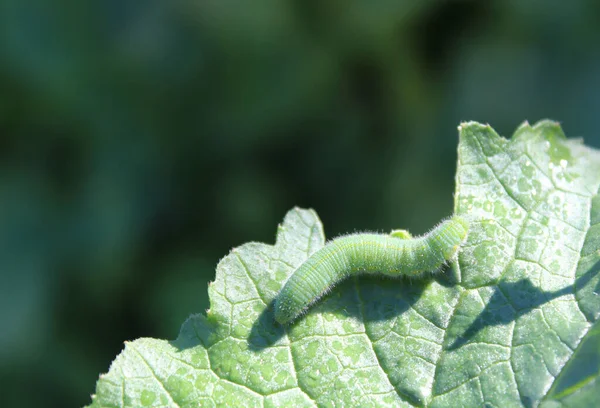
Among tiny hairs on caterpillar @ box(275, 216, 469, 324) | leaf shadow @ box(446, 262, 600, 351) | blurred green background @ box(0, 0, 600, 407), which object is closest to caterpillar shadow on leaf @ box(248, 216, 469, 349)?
tiny hairs on caterpillar @ box(275, 216, 469, 324)

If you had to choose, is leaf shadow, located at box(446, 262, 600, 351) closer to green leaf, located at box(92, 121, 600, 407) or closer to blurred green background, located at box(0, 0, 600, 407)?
green leaf, located at box(92, 121, 600, 407)

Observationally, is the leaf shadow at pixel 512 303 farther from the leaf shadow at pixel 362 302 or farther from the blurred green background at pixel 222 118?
the blurred green background at pixel 222 118

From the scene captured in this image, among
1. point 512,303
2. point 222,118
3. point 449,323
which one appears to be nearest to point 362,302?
point 449,323

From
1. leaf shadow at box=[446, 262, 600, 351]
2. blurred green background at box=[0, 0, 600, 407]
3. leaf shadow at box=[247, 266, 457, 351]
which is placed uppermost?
blurred green background at box=[0, 0, 600, 407]

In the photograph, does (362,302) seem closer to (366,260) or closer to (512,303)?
(366,260)

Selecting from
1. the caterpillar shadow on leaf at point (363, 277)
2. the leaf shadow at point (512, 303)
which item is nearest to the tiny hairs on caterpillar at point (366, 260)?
the caterpillar shadow on leaf at point (363, 277)

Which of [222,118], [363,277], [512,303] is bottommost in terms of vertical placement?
[512,303]
